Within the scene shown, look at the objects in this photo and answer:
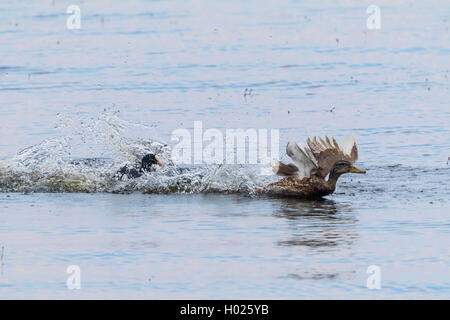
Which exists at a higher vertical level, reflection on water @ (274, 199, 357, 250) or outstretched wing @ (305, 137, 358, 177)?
outstretched wing @ (305, 137, 358, 177)

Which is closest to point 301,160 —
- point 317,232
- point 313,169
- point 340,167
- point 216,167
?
point 313,169

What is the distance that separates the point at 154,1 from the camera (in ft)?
121

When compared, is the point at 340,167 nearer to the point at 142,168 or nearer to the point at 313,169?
the point at 313,169

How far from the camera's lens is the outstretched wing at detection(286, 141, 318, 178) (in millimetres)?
12773

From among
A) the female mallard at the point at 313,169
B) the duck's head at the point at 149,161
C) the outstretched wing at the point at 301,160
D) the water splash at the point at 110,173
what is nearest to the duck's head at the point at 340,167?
the female mallard at the point at 313,169

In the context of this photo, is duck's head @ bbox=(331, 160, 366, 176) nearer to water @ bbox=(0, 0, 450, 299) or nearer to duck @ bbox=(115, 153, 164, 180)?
water @ bbox=(0, 0, 450, 299)

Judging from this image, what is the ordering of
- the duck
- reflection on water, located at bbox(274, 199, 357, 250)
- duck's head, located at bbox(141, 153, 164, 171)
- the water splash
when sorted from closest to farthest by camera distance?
1. reflection on water, located at bbox(274, 199, 357, 250)
2. the water splash
3. the duck
4. duck's head, located at bbox(141, 153, 164, 171)

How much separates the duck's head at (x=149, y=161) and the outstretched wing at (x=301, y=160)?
1.81 m

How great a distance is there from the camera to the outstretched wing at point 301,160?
1277cm

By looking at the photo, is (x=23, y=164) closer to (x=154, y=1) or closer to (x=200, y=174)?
(x=200, y=174)

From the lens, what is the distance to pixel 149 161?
13828mm

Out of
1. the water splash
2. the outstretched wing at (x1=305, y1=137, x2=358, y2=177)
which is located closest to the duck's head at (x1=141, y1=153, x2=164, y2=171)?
the water splash

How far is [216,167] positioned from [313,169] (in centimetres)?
129

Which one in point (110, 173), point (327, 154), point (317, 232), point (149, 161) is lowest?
point (317, 232)
